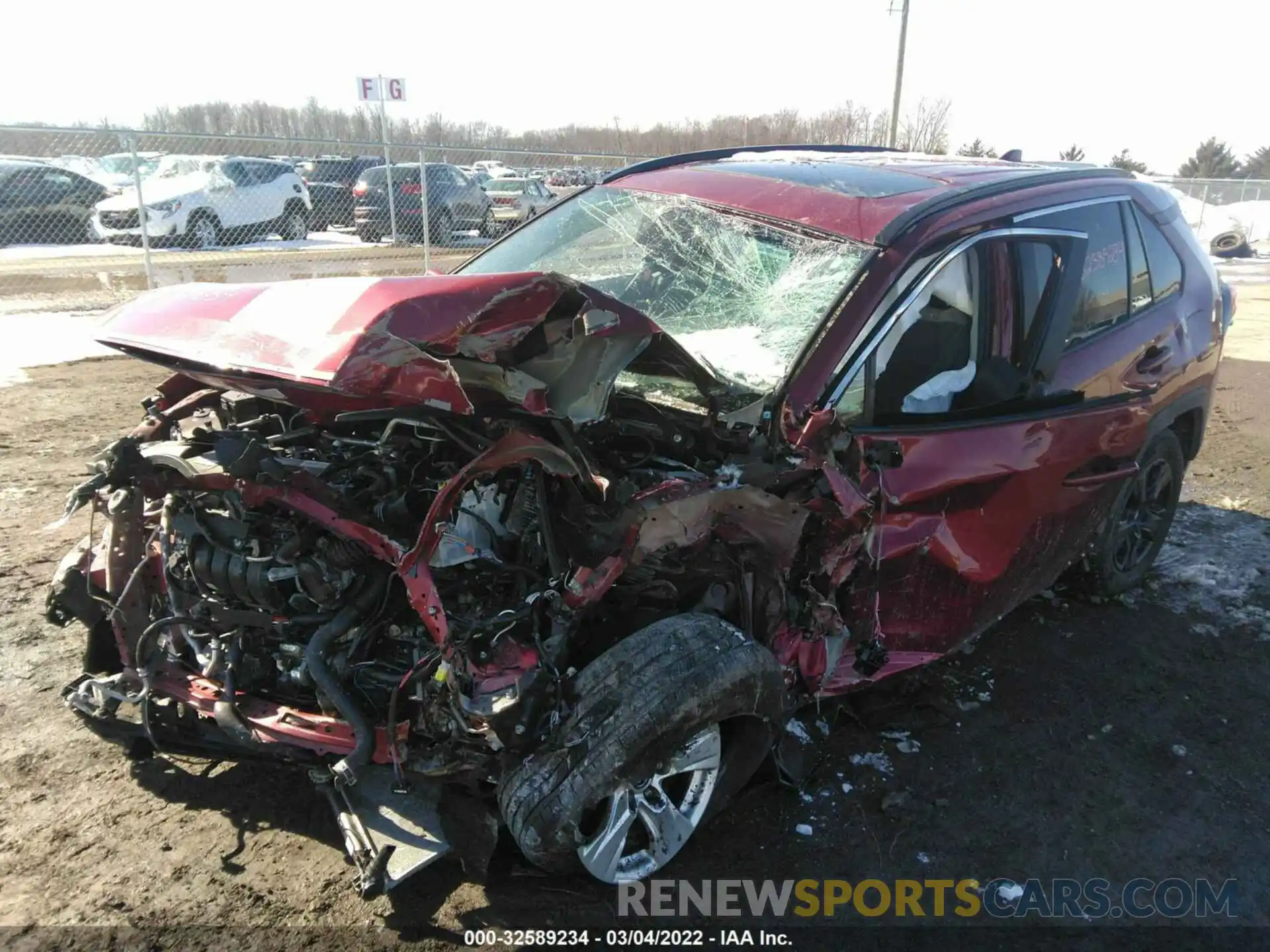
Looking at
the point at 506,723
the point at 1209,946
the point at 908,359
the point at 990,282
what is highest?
the point at 990,282

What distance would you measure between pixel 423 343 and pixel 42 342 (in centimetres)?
899

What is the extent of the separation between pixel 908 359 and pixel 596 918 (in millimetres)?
2068

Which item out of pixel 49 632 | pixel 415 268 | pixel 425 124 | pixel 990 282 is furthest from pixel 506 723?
pixel 425 124

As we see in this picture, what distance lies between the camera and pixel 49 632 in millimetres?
3816

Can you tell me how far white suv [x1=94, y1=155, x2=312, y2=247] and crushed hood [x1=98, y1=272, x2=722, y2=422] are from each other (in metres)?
12.7

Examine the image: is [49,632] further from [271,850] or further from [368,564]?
[368,564]

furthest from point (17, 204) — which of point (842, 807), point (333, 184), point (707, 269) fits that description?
point (842, 807)

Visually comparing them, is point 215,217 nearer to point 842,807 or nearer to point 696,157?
point 696,157

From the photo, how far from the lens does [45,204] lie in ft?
50.0

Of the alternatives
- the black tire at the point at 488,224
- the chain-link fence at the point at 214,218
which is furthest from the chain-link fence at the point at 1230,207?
the black tire at the point at 488,224

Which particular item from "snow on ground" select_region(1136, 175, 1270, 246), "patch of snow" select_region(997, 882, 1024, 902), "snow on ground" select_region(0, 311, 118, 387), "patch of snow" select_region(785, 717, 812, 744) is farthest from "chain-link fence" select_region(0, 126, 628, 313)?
"snow on ground" select_region(1136, 175, 1270, 246)

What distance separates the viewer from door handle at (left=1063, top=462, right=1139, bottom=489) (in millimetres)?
3486

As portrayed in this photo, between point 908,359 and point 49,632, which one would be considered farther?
point 49,632

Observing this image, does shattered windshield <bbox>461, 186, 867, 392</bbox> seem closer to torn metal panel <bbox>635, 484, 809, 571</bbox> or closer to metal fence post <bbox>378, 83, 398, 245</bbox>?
torn metal panel <bbox>635, 484, 809, 571</bbox>
